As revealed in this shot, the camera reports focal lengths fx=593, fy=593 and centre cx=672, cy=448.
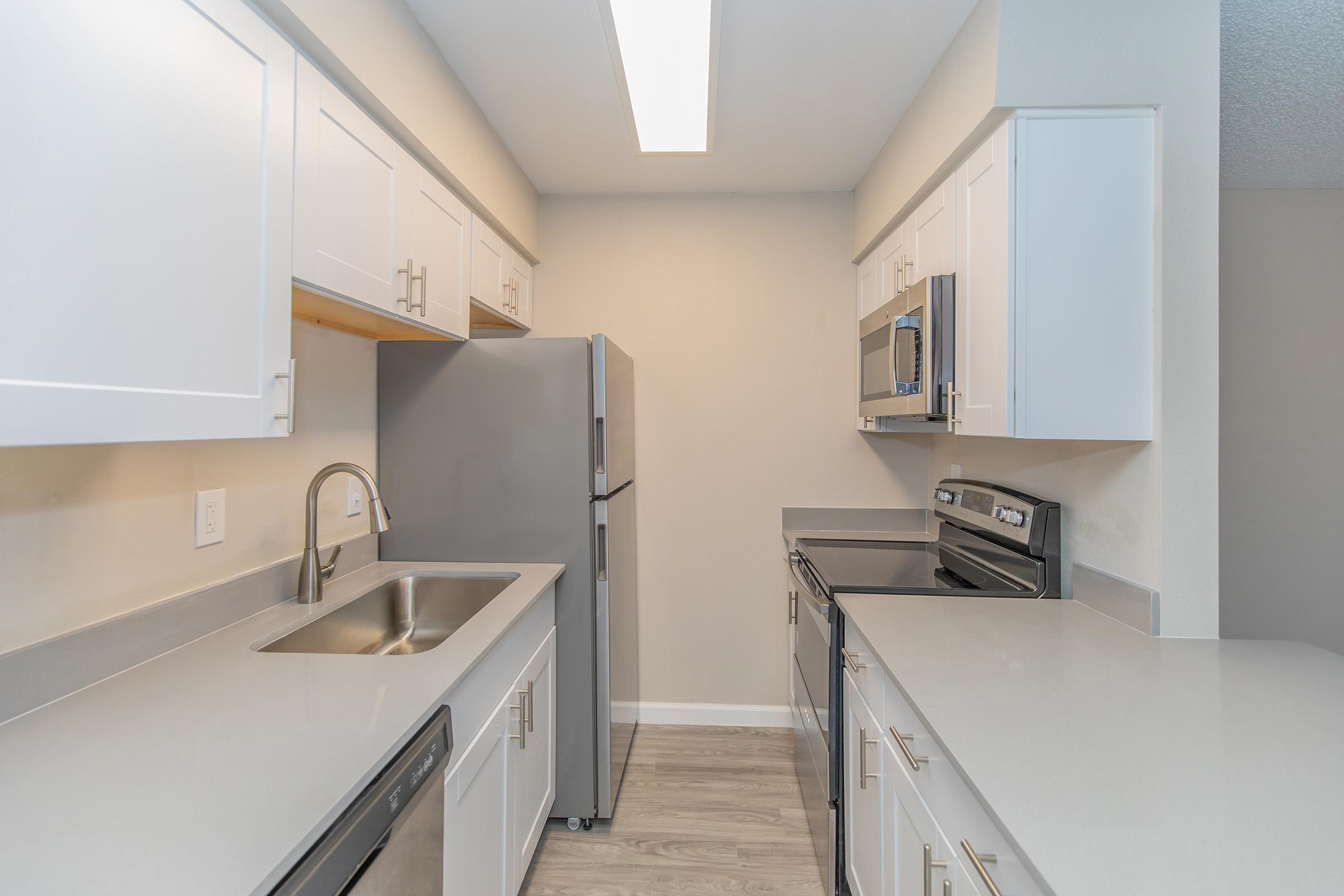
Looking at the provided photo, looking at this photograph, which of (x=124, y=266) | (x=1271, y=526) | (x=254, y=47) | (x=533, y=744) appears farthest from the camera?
(x=1271, y=526)

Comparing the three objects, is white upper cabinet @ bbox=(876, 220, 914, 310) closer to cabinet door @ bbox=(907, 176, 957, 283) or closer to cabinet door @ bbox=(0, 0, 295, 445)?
cabinet door @ bbox=(907, 176, 957, 283)

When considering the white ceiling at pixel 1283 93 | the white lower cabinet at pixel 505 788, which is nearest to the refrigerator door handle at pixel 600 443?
the white lower cabinet at pixel 505 788

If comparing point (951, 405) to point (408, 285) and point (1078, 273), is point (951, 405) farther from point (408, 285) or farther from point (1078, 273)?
point (408, 285)

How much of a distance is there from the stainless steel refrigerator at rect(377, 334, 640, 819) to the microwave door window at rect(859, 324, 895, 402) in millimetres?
998

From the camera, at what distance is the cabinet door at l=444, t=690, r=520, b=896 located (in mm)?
1204

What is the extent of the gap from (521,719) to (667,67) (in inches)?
78.9

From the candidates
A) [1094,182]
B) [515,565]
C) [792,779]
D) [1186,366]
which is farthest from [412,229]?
[792,779]

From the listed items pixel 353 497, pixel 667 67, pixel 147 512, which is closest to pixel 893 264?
pixel 667 67

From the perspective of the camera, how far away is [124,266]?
2.79 ft

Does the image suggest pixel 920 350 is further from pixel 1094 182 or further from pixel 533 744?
pixel 533 744

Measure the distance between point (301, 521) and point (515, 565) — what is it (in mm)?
669

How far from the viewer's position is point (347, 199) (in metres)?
1.38

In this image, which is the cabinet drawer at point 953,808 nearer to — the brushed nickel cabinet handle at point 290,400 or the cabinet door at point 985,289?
the cabinet door at point 985,289

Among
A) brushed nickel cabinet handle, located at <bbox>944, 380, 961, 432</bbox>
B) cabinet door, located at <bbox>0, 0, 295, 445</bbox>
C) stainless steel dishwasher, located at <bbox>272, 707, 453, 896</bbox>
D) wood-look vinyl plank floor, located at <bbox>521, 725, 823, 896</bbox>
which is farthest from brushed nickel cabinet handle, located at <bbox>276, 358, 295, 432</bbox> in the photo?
brushed nickel cabinet handle, located at <bbox>944, 380, 961, 432</bbox>
